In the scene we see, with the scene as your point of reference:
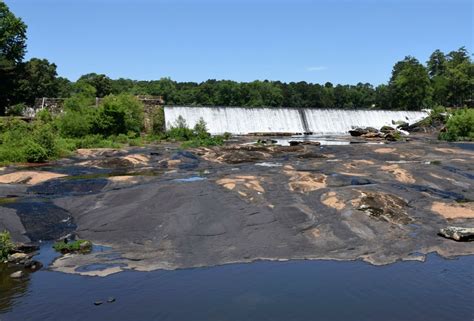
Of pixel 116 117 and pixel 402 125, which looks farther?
pixel 402 125

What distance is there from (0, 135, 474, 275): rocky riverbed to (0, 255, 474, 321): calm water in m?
0.68

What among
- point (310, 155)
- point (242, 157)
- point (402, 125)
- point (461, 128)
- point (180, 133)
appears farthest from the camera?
point (402, 125)

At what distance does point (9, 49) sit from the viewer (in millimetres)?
59781

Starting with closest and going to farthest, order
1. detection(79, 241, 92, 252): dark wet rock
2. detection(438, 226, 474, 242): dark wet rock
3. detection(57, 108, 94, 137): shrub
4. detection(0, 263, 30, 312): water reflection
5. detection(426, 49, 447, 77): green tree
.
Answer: detection(0, 263, 30, 312): water reflection < detection(79, 241, 92, 252): dark wet rock < detection(438, 226, 474, 242): dark wet rock < detection(57, 108, 94, 137): shrub < detection(426, 49, 447, 77): green tree

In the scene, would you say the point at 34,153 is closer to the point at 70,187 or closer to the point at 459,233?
the point at 70,187

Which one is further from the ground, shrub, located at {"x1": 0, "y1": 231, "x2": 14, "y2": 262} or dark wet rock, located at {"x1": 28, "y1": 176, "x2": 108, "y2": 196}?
dark wet rock, located at {"x1": 28, "y1": 176, "x2": 108, "y2": 196}

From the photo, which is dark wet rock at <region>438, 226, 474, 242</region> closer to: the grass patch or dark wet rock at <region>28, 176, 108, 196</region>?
the grass patch

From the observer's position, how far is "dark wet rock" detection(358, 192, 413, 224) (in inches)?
614

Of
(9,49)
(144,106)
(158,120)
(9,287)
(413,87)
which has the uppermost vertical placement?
(9,49)

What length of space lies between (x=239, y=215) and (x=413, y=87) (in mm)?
88404

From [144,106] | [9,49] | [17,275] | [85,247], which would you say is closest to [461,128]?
[144,106]

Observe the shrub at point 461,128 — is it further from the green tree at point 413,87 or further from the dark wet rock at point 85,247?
the dark wet rock at point 85,247

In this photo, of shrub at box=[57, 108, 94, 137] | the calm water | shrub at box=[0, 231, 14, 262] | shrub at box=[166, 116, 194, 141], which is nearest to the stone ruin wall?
shrub at box=[166, 116, 194, 141]

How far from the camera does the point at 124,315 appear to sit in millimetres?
9344
